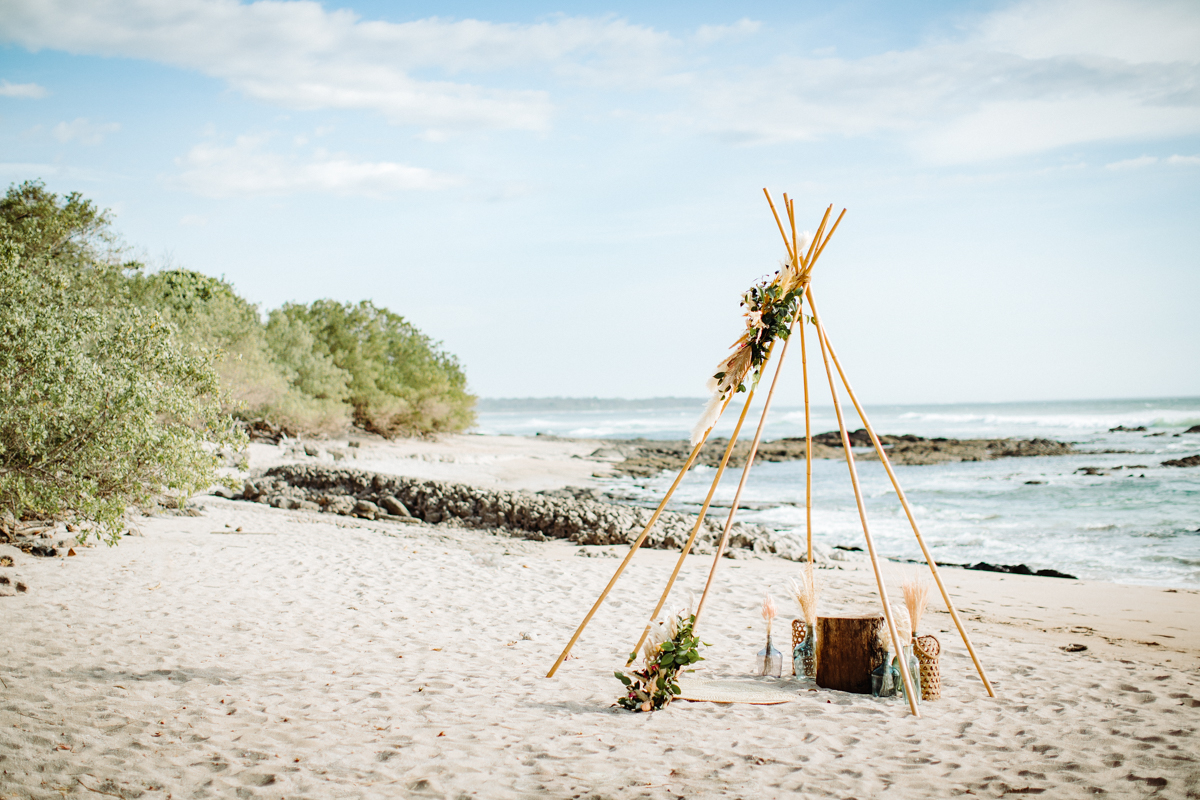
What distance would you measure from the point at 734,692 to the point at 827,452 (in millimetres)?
35351

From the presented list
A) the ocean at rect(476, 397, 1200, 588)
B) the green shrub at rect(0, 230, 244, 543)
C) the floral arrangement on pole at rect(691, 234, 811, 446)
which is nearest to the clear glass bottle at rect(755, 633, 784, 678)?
the floral arrangement on pole at rect(691, 234, 811, 446)

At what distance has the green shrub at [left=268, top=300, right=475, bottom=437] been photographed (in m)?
32.7

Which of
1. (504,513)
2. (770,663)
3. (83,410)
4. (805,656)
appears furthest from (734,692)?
(504,513)

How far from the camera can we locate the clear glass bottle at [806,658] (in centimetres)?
566

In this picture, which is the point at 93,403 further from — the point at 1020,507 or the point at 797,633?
the point at 1020,507

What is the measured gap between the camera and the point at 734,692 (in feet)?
17.3

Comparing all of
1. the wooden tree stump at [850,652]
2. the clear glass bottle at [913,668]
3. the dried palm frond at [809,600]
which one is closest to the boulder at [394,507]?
the dried palm frond at [809,600]

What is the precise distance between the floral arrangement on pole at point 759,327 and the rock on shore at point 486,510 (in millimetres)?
6932

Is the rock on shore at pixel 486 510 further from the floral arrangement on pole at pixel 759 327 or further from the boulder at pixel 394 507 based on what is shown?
the floral arrangement on pole at pixel 759 327

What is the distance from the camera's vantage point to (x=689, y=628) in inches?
200

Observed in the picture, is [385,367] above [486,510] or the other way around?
above

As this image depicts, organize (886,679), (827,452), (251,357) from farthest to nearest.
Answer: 1. (827,452)
2. (251,357)
3. (886,679)

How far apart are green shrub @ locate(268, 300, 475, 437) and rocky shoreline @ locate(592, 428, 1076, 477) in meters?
7.81

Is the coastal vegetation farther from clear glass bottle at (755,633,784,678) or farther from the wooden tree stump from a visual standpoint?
the wooden tree stump
